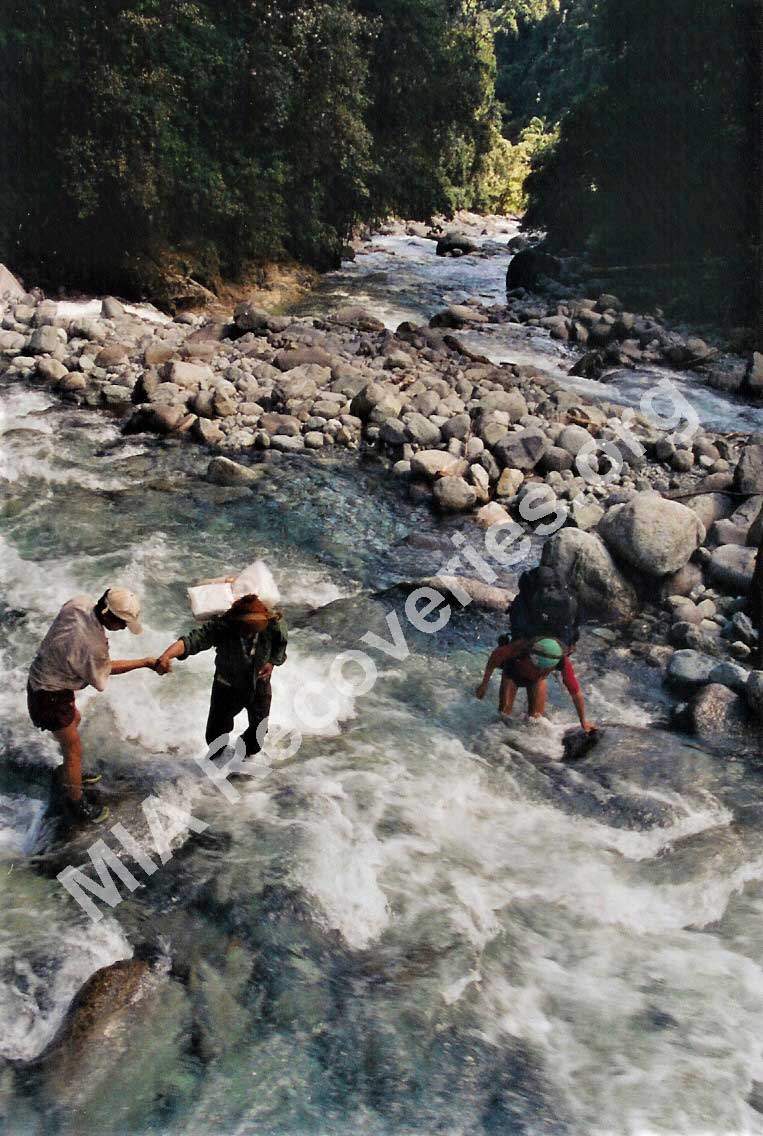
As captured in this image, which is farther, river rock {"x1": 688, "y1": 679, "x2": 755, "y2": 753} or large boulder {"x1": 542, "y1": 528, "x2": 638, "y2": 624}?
large boulder {"x1": 542, "y1": 528, "x2": 638, "y2": 624}

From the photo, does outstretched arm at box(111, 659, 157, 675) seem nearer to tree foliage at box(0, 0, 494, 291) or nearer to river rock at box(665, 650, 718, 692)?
river rock at box(665, 650, 718, 692)

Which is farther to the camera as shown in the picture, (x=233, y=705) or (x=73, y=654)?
(x=233, y=705)

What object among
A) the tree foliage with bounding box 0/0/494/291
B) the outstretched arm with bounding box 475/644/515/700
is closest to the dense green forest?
the tree foliage with bounding box 0/0/494/291

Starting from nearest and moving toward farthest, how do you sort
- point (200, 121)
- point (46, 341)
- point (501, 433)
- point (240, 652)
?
point (240, 652) < point (501, 433) < point (46, 341) < point (200, 121)

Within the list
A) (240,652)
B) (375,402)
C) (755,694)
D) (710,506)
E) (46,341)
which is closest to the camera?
(240,652)

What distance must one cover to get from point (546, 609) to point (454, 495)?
14.2 ft

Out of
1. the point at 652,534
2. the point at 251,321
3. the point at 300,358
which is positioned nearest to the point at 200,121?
the point at 251,321

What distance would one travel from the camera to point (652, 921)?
15.7 ft

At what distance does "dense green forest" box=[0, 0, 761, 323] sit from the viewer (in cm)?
1534

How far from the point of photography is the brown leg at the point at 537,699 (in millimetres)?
6406

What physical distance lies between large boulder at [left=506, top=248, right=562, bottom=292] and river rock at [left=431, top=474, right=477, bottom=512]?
14.2 metres

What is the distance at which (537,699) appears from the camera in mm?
6473

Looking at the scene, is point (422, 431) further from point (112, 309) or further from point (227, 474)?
point (112, 309)

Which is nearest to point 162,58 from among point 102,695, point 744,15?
point 744,15
